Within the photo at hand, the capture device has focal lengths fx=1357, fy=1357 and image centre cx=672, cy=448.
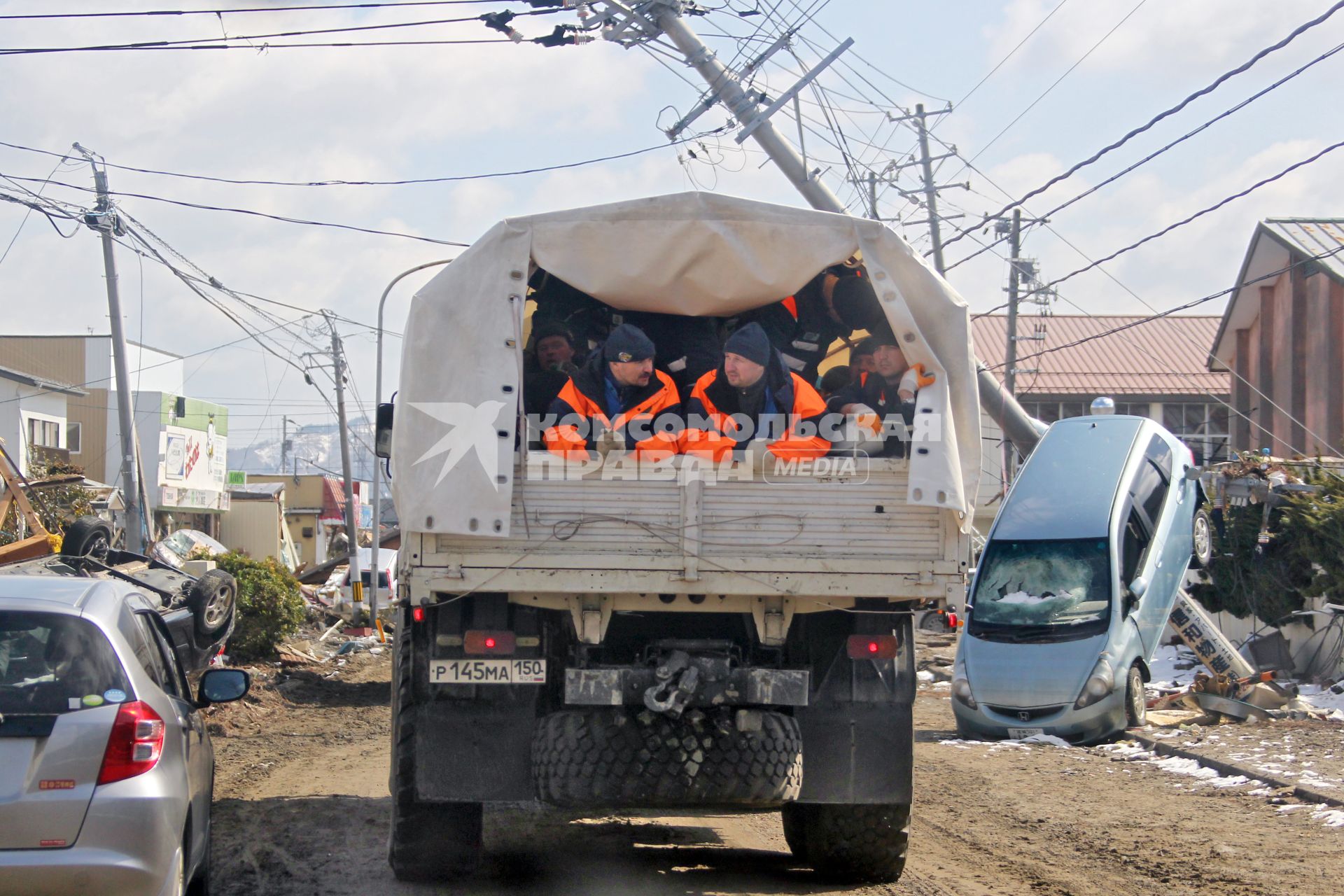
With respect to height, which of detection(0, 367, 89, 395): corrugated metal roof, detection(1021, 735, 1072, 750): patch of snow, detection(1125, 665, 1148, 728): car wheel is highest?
detection(0, 367, 89, 395): corrugated metal roof

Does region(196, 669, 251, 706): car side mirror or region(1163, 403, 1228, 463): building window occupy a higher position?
region(1163, 403, 1228, 463): building window

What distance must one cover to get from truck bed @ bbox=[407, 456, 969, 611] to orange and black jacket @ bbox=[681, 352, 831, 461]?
0.50 ft

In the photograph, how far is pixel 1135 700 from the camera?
47.5 ft

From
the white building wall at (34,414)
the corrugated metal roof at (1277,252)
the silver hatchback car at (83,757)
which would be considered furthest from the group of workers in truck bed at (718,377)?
the white building wall at (34,414)

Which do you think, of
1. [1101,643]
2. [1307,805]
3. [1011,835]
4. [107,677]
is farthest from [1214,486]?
[107,677]

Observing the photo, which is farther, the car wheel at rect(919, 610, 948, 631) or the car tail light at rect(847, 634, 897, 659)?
the car wheel at rect(919, 610, 948, 631)

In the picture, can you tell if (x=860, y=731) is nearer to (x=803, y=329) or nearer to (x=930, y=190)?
(x=803, y=329)

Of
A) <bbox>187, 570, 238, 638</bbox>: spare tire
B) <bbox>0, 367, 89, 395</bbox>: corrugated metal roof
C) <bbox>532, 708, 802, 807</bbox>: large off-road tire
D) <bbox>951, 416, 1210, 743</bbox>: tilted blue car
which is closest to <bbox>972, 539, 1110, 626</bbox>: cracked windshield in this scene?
<bbox>951, 416, 1210, 743</bbox>: tilted blue car

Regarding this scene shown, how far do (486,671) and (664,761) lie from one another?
896mm

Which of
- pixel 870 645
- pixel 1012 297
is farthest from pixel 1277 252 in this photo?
pixel 870 645

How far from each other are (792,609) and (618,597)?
79cm

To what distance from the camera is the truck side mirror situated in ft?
25.0

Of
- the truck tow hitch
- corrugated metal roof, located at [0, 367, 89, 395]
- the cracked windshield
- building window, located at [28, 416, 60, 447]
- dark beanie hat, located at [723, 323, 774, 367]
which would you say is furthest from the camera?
building window, located at [28, 416, 60, 447]

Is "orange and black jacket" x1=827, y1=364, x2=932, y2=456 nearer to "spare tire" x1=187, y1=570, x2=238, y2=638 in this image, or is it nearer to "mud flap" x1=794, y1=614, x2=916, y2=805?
"mud flap" x1=794, y1=614, x2=916, y2=805
